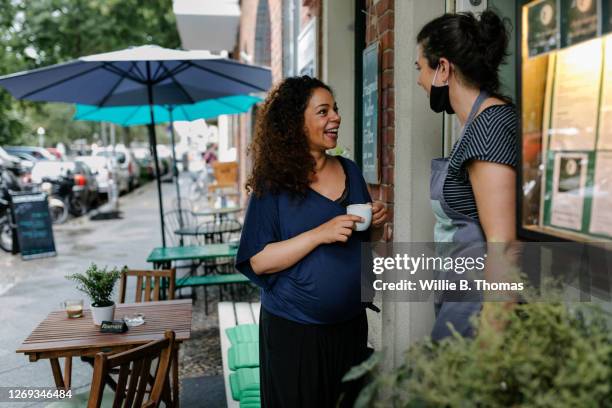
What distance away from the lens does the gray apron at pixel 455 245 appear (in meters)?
1.75

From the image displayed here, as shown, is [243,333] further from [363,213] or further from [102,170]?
[102,170]

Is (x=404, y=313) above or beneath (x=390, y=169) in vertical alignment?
beneath

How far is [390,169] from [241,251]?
112cm

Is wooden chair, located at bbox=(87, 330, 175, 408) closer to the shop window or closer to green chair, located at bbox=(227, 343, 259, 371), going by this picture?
green chair, located at bbox=(227, 343, 259, 371)

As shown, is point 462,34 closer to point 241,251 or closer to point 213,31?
point 241,251

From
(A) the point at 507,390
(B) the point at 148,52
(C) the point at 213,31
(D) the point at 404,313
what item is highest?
(C) the point at 213,31

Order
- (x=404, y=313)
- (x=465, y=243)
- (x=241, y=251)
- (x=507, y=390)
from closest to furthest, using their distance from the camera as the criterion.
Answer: (x=507, y=390) < (x=465, y=243) < (x=241, y=251) < (x=404, y=313)

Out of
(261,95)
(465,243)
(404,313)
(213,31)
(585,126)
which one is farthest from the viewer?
(213,31)

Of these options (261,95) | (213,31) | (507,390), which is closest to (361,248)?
(507,390)

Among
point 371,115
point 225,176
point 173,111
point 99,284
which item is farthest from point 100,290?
point 225,176

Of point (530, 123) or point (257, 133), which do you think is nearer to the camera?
point (530, 123)

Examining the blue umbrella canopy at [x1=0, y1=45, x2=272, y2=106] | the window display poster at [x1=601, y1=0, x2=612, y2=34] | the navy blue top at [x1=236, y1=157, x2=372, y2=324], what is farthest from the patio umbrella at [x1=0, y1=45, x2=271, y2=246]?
the window display poster at [x1=601, y1=0, x2=612, y2=34]

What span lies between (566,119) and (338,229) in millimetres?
838

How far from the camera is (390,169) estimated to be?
305cm
